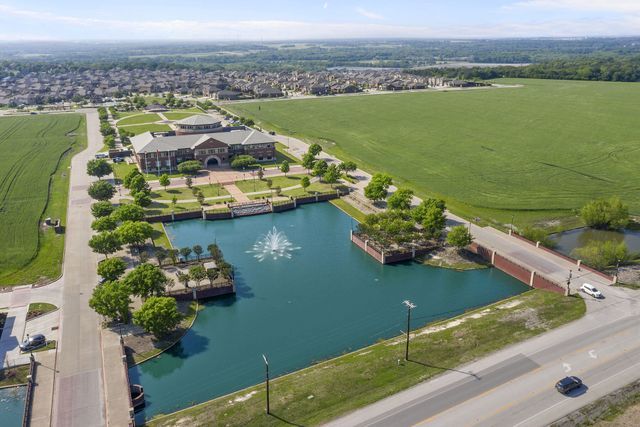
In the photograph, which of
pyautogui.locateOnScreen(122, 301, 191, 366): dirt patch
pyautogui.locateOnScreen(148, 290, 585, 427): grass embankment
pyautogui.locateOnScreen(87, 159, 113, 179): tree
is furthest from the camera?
pyautogui.locateOnScreen(87, 159, 113, 179): tree

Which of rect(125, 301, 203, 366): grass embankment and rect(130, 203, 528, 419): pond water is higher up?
rect(125, 301, 203, 366): grass embankment

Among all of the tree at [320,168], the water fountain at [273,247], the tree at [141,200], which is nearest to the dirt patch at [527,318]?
the water fountain at [273,247]

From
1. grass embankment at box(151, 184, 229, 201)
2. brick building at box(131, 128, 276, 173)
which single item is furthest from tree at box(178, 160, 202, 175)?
grass embankment at box(151, 184, 229, 201)

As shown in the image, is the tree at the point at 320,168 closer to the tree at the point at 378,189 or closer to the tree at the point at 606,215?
the tree at the point at 378,189

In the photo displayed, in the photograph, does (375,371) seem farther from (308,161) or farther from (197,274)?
(308,161)

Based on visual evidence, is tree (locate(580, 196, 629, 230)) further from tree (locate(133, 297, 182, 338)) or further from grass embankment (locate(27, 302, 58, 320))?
grass embankment (locate(27, 302, 58, 320))
